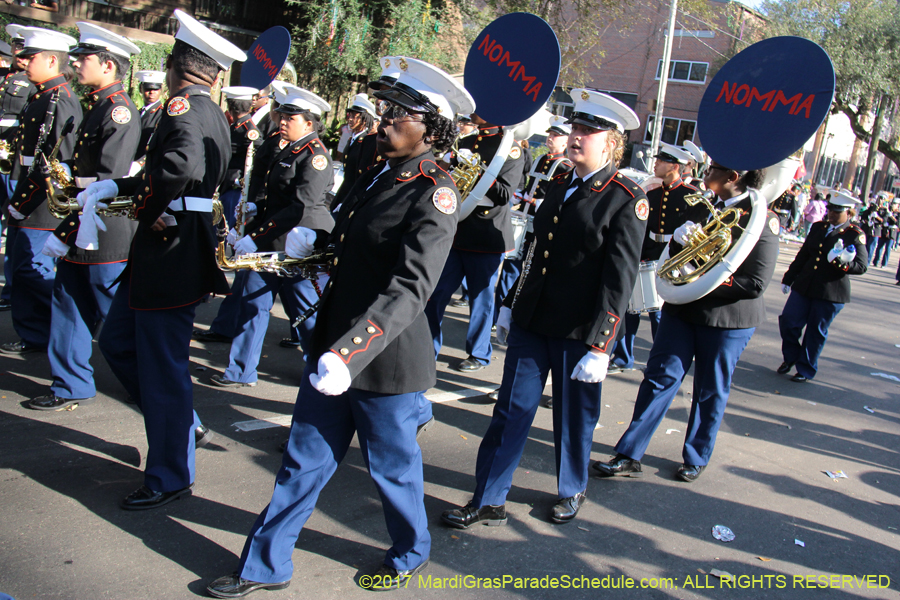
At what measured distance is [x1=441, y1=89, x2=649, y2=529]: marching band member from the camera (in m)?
3.15

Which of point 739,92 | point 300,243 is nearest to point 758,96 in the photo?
point 739,92

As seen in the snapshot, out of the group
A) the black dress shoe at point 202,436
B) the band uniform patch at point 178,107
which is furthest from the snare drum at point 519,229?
the band uniform patch at point 178,107

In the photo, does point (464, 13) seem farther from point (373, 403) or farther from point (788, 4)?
point (373, 403)

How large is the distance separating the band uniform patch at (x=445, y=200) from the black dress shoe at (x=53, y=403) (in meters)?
2.91

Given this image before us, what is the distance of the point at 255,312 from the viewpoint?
4.70 meters

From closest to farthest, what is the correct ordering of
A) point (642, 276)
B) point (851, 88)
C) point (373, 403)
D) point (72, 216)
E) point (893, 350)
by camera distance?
point (373, 403), point (72, 216), point (642, 276), point (893, 350), point (851, 88)

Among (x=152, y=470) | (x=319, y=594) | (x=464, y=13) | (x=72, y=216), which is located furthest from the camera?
(x=464, y=13)

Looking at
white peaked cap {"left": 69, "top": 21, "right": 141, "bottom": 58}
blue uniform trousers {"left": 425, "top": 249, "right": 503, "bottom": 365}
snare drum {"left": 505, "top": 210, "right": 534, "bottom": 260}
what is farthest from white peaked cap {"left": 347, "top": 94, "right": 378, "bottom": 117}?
white peaked cap {"left": 69, "top": 21, "right": 141, "bottom": 58}

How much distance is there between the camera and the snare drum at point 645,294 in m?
5.01

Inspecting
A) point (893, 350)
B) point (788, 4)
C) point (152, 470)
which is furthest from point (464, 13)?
point (152, 470)

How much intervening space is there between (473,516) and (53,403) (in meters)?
2.53

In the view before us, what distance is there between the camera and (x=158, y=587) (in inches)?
103

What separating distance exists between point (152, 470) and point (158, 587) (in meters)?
0.69

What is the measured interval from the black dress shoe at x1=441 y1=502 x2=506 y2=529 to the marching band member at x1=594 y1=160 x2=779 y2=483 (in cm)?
95
